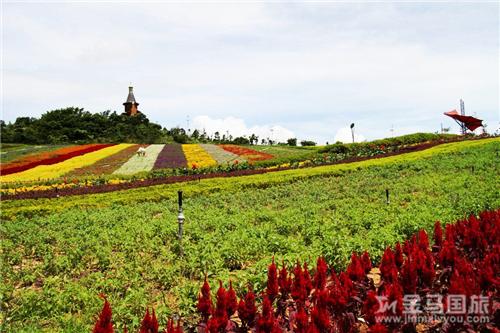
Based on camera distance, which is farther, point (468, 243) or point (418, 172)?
point (418, 172)

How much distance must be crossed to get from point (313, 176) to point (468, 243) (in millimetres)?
16276

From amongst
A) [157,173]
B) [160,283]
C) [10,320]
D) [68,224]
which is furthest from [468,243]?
[157,173]

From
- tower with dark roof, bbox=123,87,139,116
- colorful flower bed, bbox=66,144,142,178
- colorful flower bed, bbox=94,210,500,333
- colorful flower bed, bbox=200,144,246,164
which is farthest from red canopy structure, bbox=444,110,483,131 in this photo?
Result: tower with dark roof, bbox=123,87,139,116

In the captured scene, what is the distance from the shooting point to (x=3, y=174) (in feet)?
97.8

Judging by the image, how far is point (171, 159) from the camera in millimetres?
34906

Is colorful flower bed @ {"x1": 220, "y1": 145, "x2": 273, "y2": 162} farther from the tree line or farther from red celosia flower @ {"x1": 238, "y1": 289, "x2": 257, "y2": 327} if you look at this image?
red celosia flower @ {"x1": 238, "y1": 289, "x2": 257, "y2": 327}

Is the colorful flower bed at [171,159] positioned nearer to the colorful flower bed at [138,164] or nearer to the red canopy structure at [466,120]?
the colorful flower bed at [138,164]

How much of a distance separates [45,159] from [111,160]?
592cm

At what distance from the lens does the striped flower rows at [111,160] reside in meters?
29.5

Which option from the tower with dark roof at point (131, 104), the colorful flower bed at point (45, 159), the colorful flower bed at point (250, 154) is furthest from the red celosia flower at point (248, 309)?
the tower with dark roof at point (131, 104)

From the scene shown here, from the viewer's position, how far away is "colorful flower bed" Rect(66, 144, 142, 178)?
2908 cm

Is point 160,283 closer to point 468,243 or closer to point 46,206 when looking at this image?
point 468,243

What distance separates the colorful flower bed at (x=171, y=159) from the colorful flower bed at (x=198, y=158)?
46cm

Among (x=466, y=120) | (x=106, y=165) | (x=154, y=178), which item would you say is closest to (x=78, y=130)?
(x=106, y=165)
